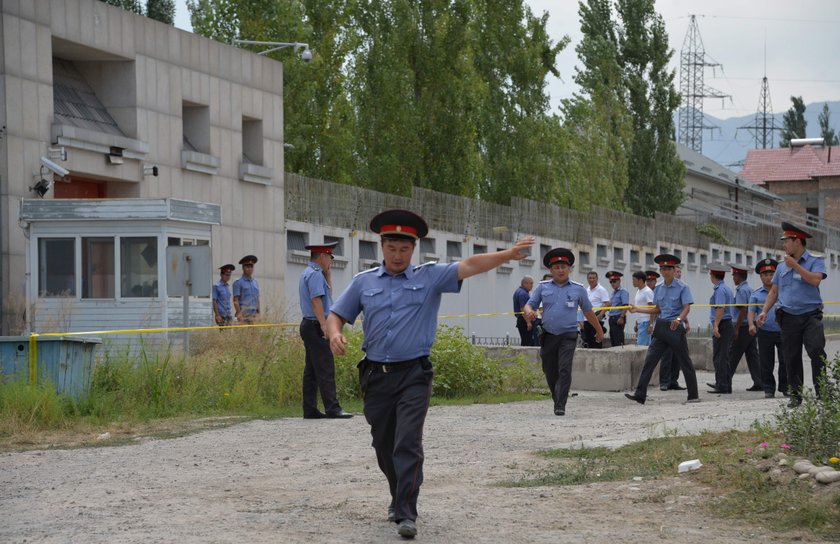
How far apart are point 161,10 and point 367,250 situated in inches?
1067

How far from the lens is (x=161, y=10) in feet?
191

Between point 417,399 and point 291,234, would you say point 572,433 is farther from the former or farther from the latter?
point 291,234

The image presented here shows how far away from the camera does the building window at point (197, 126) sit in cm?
3020

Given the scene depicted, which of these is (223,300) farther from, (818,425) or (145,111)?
(818,425)

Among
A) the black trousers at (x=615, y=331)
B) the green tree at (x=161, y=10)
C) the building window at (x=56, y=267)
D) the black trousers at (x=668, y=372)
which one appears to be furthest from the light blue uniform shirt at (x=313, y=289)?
the green tree at (x=161, y=10)

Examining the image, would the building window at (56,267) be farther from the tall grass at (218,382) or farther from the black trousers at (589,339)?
the black trousers at (589,339)

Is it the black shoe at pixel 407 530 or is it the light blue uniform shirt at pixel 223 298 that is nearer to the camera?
the black shoe at pixel 407 530

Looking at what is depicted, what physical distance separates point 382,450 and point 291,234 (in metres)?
24.3

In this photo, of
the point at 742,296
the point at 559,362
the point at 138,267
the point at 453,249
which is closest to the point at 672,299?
the point at 742,296

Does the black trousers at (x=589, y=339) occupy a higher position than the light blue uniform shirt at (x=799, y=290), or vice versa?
the light blue uniform shirt at (x=799, y=290)

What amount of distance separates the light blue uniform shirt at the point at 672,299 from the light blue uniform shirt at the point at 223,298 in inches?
297

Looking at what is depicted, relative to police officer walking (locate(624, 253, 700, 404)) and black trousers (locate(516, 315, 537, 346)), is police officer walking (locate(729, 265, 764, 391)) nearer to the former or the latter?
police officer walking (locate(624, 253, 700, 404))

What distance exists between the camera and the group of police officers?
8.60 meters

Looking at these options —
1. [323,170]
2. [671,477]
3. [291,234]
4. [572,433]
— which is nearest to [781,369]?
[572,433]
